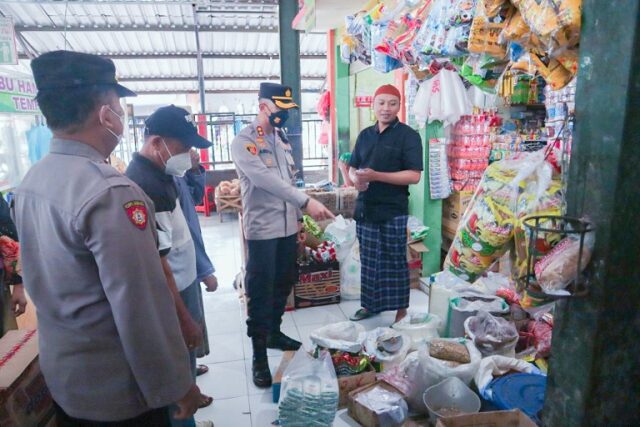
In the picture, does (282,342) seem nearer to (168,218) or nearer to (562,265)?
(168,218)

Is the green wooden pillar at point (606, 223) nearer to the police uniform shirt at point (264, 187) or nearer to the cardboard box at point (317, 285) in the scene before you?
the police uniform shirt at point (264, 187)

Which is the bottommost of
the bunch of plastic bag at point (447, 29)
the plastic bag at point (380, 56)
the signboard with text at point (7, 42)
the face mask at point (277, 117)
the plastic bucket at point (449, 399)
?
the plastic bucket at point (449, 399)

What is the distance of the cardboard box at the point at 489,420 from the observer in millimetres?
1740

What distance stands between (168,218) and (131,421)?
761 mm

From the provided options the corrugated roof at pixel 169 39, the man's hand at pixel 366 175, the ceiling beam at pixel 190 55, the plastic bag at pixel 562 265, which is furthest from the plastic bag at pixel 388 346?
the ceiling beam at pixel 190 55

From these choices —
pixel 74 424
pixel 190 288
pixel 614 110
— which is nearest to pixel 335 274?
pixel 190 288

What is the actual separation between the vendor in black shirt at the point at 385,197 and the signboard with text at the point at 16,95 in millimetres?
3474

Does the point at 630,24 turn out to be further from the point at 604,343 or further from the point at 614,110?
the point at 604,343

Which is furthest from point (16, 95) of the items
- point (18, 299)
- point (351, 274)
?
point (351, 274)

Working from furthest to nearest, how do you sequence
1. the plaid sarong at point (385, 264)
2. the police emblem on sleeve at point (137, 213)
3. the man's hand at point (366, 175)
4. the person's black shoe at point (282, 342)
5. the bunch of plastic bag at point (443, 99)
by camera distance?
the bunch of plastic bag at point (443, 99) < the plaid sarong at point (385, 264) < the person's black shoe at point (282, 342) < the man's hand at point (366, 175) < the police emblem on sleeve at point (137, 213)

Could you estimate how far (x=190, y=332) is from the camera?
4.86ft

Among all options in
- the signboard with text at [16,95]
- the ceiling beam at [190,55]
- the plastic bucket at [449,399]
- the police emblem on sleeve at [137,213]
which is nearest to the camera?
the police emblem on sleeve at [137,213]

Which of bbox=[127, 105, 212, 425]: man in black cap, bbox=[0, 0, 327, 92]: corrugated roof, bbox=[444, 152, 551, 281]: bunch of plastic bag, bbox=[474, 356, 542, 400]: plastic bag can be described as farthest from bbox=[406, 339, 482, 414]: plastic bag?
bbox=[0, 0, 327, 92]: corrugated roof

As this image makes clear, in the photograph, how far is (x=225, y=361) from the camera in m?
2.84
